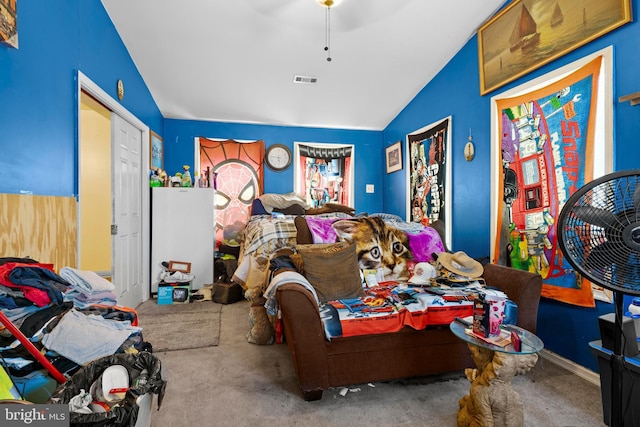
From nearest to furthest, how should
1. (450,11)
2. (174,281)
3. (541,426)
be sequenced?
(541,426) < (450,11) < (174,281)

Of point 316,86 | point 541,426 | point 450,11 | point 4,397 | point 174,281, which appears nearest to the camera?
point 4,397

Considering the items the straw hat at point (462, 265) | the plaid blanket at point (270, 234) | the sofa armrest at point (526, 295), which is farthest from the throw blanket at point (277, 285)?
the sofa armrest at point (526, 295)

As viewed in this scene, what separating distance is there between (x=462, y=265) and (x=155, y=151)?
3.99m

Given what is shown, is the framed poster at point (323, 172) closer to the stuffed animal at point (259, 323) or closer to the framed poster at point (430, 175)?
the framed poster at point (430, 175)

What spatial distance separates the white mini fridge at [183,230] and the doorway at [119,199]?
11 centimetres

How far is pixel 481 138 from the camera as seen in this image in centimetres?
318

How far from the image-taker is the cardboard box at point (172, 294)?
381cm

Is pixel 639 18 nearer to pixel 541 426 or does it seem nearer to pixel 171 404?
pixel 541 426

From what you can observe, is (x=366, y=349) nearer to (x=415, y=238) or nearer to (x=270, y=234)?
(x=415, y=238)

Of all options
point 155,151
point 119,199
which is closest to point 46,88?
point 119,199

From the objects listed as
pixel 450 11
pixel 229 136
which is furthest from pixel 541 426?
pixel 229 136

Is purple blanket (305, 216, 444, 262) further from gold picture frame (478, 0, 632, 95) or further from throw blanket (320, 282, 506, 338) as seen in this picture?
gold picture frame (478, 0, 632, 95)

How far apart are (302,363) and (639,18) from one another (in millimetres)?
2834

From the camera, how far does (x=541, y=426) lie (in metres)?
1.68
